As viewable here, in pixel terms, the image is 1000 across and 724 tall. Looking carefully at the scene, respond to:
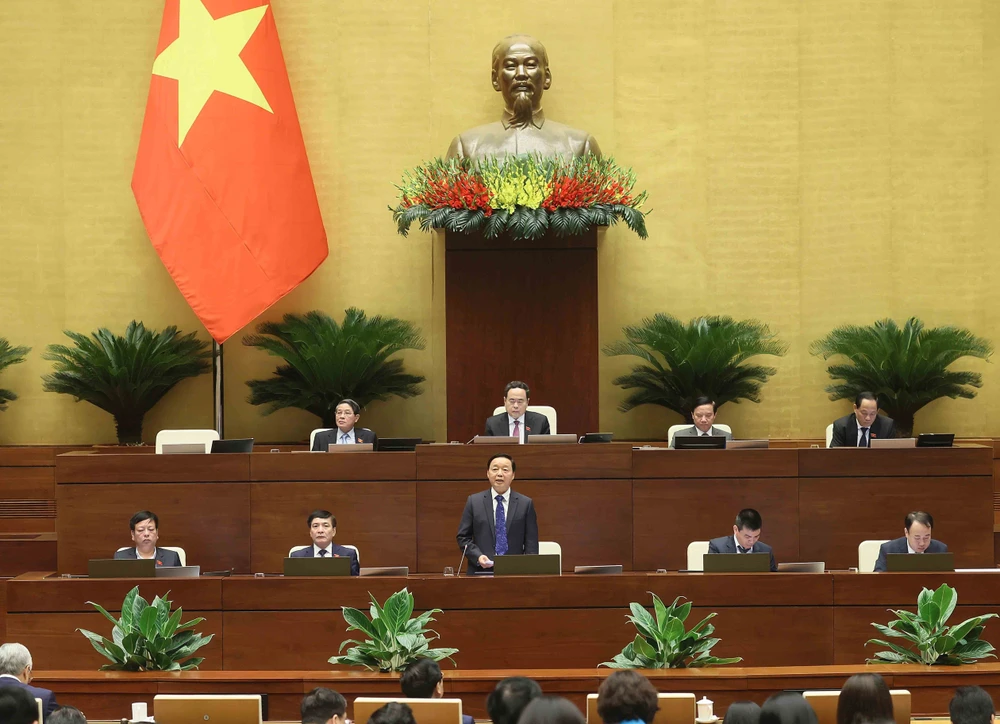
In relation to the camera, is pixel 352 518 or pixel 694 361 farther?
pixel 694 361

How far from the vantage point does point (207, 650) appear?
6883 mm

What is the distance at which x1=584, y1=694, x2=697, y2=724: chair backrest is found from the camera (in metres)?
4.78

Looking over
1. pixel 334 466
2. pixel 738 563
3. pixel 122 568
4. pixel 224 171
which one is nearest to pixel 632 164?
pixel 224 171

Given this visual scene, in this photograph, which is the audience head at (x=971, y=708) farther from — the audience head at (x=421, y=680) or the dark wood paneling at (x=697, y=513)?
the dark wood paneling at (x=697, y=513)

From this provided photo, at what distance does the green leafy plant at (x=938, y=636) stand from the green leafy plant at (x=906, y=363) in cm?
403

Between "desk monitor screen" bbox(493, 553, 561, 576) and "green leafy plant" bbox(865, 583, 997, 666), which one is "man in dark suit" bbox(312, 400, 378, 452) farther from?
"green leafy plant" bbox(865, 583, 997, 666)

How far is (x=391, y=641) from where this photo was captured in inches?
229

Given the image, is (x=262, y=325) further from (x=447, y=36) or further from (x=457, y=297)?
(x=447, y=36)

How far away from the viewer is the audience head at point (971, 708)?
4305 mm

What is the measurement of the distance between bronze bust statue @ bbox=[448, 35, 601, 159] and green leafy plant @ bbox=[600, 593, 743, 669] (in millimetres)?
5156

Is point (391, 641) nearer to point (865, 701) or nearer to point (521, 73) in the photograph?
point (865, 701)

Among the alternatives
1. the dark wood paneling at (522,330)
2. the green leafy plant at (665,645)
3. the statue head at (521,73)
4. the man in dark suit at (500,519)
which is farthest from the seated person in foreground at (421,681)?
the statue head at (521,73)

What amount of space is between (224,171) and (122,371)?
6.06ft

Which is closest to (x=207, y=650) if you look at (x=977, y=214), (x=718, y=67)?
(x=718, y=67)
